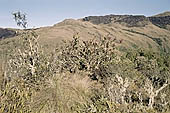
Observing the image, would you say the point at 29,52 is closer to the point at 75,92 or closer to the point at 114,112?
the point at 114,112

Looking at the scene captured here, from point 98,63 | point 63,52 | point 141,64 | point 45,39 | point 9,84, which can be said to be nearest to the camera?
point 9,84

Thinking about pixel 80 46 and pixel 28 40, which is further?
pixel 80 46

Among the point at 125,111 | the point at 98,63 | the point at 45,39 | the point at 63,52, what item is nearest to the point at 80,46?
the point at 63,52

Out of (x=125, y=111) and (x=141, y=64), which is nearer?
(x=125, y=111)

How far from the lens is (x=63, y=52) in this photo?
118 ft

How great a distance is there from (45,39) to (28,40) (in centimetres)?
10678

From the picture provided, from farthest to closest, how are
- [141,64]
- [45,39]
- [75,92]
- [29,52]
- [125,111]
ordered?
1. [45,39]
2. [141,64]
3. [29,52]
4. [125,111]
5. [75,92]

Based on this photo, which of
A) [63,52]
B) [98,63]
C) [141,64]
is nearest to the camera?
[98,63]

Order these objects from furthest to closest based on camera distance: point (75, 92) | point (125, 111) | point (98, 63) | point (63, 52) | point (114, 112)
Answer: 1. point (63, 52)
2. point (98, 63)
3. point (125, 111)
4. point (114, 112)
5. point (75, 92)

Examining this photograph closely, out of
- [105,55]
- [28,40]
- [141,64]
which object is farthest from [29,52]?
[141,64]

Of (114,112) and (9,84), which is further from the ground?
(9,84)

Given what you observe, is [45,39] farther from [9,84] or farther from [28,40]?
[9,84]

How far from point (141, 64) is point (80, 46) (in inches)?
649

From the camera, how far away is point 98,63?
108ft
